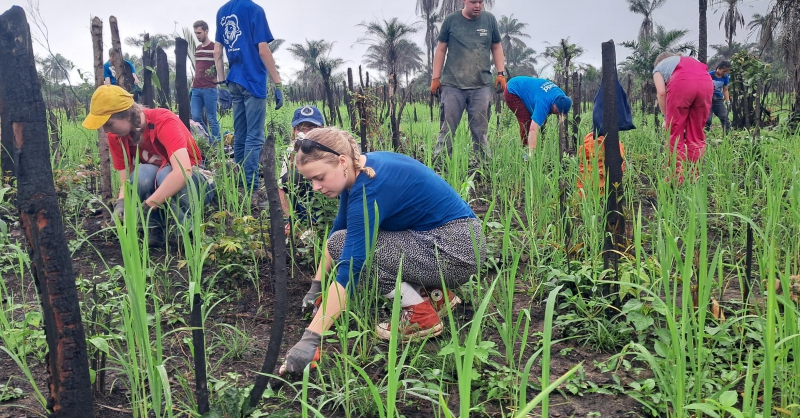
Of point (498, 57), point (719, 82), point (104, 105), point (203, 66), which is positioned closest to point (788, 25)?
point (719, 82)

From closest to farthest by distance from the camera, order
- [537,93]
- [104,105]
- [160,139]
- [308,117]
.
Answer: [104,105] → [160,139] → [308,117] → [537,93]

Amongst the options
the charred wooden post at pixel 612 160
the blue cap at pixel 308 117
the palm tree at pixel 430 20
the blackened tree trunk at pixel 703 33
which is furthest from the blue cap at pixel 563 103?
the palm tree at pixel 430 20

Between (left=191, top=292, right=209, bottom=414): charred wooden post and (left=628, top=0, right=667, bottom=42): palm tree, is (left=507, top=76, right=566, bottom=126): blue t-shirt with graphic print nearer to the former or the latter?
(left=191, top=292, right=209, bottom=414): charred wooden post

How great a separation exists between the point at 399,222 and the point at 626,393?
100cm

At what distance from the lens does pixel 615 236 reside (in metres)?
2.28

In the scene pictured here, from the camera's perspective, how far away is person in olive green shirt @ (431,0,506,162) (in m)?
4.77

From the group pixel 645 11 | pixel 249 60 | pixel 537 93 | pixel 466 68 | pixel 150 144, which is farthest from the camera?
pixel 645 11

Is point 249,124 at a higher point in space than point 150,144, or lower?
higher

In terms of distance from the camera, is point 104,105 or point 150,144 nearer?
point 104,105

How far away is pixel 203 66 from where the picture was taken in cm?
598

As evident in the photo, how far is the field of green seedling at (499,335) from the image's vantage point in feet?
4.35

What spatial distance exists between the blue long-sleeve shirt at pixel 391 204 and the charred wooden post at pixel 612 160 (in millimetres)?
561

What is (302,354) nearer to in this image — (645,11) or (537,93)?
(537,93)

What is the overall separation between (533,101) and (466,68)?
630mm
